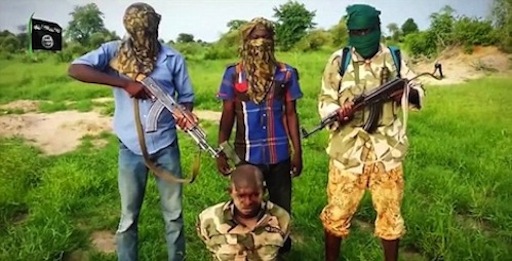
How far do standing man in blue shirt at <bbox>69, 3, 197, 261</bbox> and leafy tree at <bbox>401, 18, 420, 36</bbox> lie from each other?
1.83 m

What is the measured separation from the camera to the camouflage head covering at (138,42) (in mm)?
2109

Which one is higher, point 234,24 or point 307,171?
point 234,24

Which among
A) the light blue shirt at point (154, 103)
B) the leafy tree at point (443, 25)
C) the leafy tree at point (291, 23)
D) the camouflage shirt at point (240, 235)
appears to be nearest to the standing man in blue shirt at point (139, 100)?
the light blue shirt at point (154, 103)

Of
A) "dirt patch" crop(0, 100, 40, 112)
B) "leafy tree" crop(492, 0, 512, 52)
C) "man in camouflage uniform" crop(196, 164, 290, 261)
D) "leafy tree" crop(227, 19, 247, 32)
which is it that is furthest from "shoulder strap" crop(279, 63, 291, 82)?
"dirt patch" crop(0, 100, 40, 112)

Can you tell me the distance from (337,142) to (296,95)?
248 millimetres

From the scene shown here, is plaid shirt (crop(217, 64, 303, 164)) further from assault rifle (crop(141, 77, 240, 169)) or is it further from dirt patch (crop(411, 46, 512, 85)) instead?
dirt patch (crop(411, 46, 512, 85))

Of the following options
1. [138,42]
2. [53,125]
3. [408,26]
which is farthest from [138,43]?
[53,125]

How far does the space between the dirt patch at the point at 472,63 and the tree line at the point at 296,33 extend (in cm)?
13

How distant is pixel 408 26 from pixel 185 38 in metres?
1.37

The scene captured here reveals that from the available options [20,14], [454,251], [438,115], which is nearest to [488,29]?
[438,115]

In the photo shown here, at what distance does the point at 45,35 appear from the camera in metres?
3.15

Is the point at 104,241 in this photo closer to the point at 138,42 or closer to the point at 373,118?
the point at 138,42

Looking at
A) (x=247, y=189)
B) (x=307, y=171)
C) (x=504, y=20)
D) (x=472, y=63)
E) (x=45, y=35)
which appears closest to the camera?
(x=247, y=189)

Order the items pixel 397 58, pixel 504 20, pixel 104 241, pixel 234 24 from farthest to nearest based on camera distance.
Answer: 1. pixel 504 20
2. pixel 234 24
3. pixel 104 241
4. pixel 397 58
